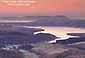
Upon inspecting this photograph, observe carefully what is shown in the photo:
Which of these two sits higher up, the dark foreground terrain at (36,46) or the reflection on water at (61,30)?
the reflection on water at (61,30)

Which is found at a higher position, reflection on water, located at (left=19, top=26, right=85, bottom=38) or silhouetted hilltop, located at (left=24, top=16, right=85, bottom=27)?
silhouetted hilltop, located at (left=24, top=16, right=85, bottom=27)

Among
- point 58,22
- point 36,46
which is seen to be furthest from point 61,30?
point 36,46

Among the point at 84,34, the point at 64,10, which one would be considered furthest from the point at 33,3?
the point at 84,34

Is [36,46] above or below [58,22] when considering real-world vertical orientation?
below

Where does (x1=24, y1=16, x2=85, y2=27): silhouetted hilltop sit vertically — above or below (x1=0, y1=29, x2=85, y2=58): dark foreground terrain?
above

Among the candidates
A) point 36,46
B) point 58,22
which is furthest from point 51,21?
point 36,46

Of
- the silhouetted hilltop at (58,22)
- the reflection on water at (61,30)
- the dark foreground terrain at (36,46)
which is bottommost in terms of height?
the dark foreground terrain at (36,46)

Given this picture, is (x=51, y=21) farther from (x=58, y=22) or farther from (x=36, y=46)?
(x=36, y=46)

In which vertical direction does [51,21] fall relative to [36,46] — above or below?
above

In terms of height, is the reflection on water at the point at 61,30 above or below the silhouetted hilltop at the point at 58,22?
below

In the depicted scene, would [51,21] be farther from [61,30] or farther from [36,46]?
[36,46]

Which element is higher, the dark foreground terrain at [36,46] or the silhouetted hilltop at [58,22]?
the silhouetted hilltop at [58,22]

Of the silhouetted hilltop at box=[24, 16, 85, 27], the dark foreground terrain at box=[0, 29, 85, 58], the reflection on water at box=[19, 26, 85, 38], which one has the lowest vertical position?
the dark foreground terrain at box=[0, 29, 85, 58]
